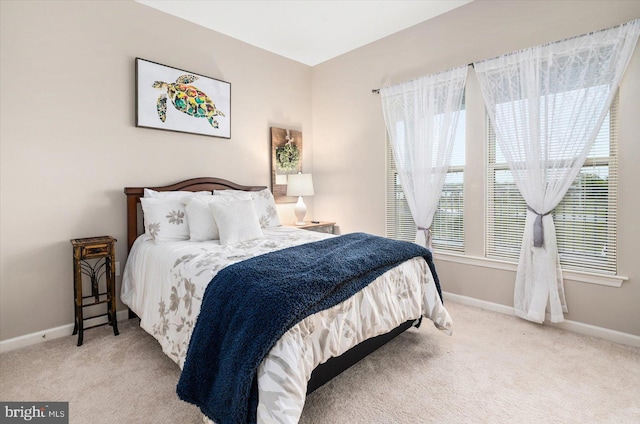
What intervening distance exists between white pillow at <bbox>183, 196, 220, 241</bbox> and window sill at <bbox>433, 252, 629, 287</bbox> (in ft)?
7.35

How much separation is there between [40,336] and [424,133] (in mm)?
3755

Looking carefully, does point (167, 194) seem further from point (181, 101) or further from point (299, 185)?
point (299, 185)

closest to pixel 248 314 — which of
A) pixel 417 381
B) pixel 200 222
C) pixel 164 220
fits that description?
pixel 417 381

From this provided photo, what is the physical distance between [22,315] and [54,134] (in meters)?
1.39

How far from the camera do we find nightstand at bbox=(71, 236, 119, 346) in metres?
2.32

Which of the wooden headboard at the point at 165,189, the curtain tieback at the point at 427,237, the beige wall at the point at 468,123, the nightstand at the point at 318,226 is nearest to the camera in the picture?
the beige wall at the point at 468,123

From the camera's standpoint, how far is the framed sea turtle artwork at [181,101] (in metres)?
2.85

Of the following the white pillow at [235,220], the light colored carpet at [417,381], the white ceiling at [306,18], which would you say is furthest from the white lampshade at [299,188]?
the light colored carpet at [417,381]

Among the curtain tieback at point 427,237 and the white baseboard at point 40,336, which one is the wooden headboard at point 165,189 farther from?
the curtain tieback at point 427,237

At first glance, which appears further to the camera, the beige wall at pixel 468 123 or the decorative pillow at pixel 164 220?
the decorative pillow at pixel 164 220

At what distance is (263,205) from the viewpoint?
3.34 meters

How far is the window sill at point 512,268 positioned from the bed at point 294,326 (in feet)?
3.22

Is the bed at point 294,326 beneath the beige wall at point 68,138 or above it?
beneath

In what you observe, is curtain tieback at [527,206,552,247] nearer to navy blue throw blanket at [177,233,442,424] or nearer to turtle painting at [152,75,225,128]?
navy blue throw blanket at [177,233,442,424]
